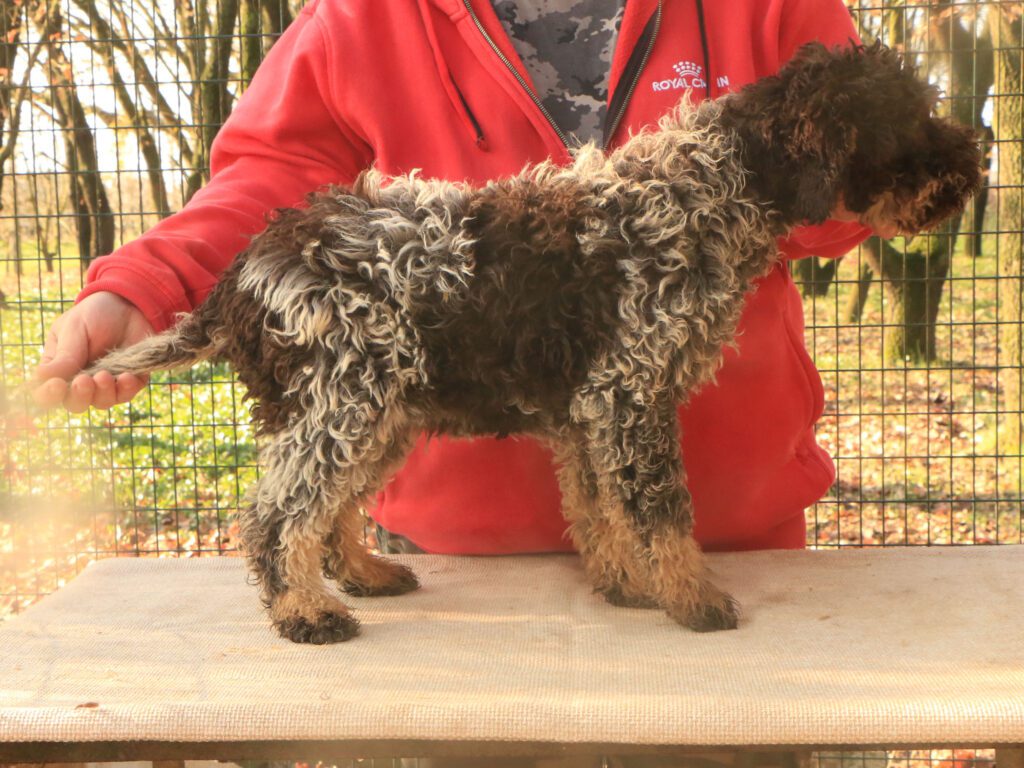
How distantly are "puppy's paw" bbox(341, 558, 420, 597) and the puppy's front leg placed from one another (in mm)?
867

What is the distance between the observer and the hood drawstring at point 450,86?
3852 millimetres

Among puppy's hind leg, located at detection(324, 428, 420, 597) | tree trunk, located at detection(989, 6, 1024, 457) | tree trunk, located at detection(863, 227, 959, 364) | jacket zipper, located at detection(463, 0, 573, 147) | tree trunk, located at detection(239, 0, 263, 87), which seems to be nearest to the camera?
puppy's hind leg, located at detection(324, 428, 420, 597)

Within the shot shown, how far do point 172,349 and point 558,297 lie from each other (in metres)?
1.23

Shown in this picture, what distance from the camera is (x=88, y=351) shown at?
3240 millimetres

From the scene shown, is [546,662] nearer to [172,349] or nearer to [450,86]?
[172,349]

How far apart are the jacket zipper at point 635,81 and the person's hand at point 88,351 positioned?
1.79 meters

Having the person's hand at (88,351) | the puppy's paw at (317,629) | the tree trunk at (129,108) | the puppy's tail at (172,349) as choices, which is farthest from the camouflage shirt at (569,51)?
the tree trunk at (129,108)

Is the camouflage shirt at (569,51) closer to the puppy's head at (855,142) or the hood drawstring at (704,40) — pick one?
the hood drawstring at (704,40)

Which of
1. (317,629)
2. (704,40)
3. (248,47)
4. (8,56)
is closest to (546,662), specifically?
(317,629)

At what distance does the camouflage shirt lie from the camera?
3.90m

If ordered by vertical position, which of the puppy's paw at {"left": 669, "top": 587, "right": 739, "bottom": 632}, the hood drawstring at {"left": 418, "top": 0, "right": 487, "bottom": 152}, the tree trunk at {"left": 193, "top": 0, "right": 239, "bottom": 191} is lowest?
the puppy's paw at {"left": 669, "top": 587, "right": 739, "bottom": 632}

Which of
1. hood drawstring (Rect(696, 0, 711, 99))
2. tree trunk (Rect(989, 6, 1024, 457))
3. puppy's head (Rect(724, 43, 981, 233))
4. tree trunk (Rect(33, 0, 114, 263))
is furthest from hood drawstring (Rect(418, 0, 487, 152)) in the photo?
tree trunk (Rect(33, 0, 114, 263))

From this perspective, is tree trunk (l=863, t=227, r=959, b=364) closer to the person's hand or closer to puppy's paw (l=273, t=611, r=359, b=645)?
puppy's paw (l=273, t=611, r=359, b=645)

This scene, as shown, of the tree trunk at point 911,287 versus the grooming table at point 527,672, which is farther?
the tree trunk at point 911,287
